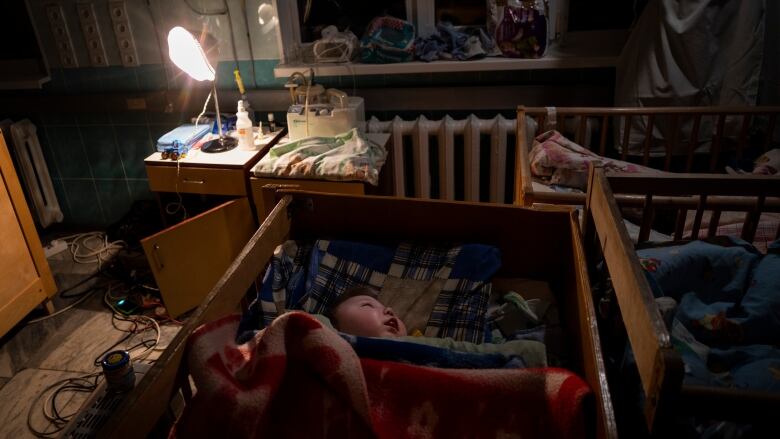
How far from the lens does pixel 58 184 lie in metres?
3.20

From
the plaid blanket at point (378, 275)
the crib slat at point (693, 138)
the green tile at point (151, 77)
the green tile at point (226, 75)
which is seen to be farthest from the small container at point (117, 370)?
the crib slat at point (693, 138)

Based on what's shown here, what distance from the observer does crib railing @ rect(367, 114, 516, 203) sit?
2.51 m

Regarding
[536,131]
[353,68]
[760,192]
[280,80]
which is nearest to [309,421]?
[760,192]

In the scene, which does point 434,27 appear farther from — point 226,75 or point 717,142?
point 717,142

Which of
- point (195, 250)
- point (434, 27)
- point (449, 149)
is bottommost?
point (195, 250)

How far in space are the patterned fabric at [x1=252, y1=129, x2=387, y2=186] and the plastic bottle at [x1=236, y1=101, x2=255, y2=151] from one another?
12cm

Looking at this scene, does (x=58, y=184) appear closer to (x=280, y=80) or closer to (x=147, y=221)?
(x=147, y=221)

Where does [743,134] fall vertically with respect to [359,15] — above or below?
below

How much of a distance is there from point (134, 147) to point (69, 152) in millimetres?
398

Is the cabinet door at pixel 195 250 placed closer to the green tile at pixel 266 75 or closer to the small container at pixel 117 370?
A: the green tile at pixel 266 75

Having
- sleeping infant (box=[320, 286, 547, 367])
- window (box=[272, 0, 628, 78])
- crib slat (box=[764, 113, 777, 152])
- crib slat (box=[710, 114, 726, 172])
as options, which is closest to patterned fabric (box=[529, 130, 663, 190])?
crib slat (box=[710, 114, 726, 172])

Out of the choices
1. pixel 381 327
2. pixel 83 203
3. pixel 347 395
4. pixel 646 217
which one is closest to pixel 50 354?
pixel 83 203

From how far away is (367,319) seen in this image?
129 centimetres

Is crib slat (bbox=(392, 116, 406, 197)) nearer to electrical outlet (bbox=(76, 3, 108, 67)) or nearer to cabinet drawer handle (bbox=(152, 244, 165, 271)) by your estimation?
cabinet drawer handle (bbox=(152, 244, 165, 271))
